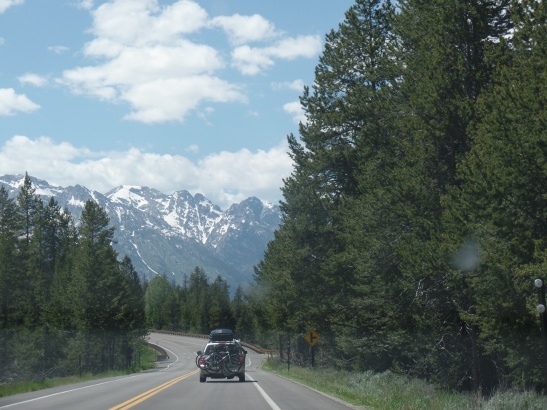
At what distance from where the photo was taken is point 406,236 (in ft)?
89.5

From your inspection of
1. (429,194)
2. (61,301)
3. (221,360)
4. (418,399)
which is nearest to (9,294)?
(61,301)

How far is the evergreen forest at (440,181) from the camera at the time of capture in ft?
70.2

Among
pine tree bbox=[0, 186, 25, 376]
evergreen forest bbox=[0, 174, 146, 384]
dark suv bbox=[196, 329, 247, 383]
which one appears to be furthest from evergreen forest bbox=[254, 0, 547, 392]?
pine tree bbox=[0, 186, 25, 376]

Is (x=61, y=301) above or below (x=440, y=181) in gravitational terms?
below

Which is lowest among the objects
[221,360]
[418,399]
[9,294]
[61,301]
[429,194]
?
[418,399]

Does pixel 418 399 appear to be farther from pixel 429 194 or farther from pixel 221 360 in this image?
pixel 221 360

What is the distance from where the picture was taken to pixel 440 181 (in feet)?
90.4

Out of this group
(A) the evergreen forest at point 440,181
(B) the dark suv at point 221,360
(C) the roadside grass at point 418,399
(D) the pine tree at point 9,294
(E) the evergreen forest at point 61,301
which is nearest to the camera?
(C) the roadside grass at point 418,399

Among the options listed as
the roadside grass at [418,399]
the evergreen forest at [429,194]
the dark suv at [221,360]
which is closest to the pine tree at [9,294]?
the evergreen forest at [429,194]

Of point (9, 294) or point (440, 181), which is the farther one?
point (9, 294)

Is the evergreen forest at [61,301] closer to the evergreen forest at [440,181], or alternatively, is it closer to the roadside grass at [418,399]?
the evergreen forest at [440,181]

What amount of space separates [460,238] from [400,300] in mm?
7052

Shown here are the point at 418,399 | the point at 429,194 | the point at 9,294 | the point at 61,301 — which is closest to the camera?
the point at 418,399

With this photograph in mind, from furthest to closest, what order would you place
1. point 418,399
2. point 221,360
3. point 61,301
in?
point 61,301
point 221,360
point 418,399
